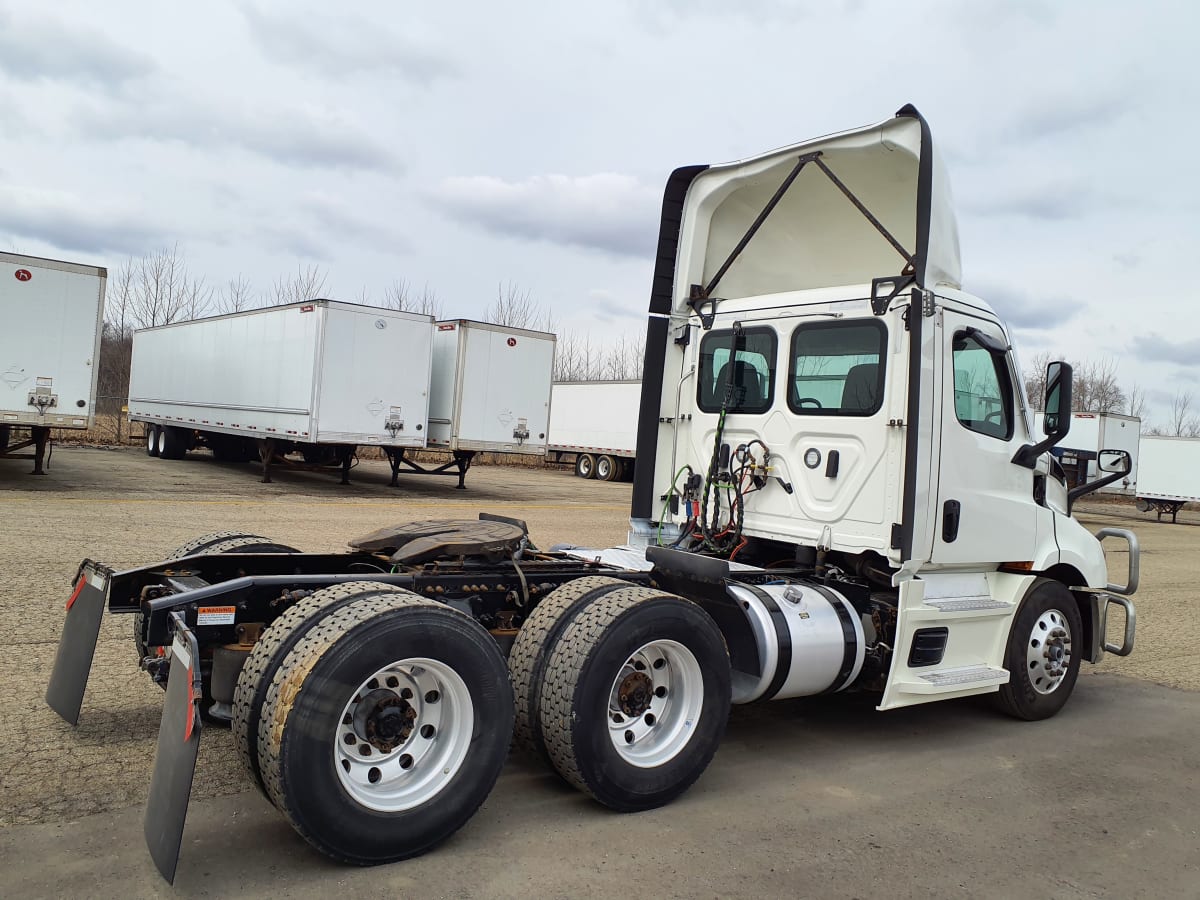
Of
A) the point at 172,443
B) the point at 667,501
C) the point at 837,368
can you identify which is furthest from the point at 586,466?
the point at 837,368

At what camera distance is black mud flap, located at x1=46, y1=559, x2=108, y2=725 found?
13.8ft

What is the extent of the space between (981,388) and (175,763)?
470cm

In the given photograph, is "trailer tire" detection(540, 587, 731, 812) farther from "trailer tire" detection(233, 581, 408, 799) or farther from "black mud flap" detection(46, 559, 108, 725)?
"black mud flap" detection(46, 559, 108, 725)

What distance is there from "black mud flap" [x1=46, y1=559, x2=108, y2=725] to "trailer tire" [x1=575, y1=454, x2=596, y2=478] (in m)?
29.5

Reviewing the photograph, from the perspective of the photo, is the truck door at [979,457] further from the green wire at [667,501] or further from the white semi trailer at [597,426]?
the white semi trailer at [597,426]

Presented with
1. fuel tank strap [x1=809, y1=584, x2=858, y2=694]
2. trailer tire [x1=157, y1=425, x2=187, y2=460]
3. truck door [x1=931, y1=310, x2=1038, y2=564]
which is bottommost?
fuel tank strap [x1=809, y1=584, x2=858, y2=694]

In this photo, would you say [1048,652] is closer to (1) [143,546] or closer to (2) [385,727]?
(2) [385,727]

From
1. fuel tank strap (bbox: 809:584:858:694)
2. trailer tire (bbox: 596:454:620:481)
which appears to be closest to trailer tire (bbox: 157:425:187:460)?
trailer tire (bbox: 596:454:620:481)

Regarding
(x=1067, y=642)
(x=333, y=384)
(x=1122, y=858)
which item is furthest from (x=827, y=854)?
(x=333, y=384)

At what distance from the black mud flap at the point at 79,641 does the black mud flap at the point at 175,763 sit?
3.43 ft

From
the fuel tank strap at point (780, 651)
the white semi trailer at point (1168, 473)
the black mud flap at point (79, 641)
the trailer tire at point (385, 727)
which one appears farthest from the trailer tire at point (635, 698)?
the white semi trailer at point (1168, 473)

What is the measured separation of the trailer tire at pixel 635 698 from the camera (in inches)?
156

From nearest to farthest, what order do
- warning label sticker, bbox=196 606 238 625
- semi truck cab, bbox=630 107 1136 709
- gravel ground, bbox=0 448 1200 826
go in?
1. warning label sticker, bbox=196 606 238 625
2. gravel ground, bbox=0 448 1200 826
3. semi truck cab, bbox=630 107 1136 709

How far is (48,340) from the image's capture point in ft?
50.7
